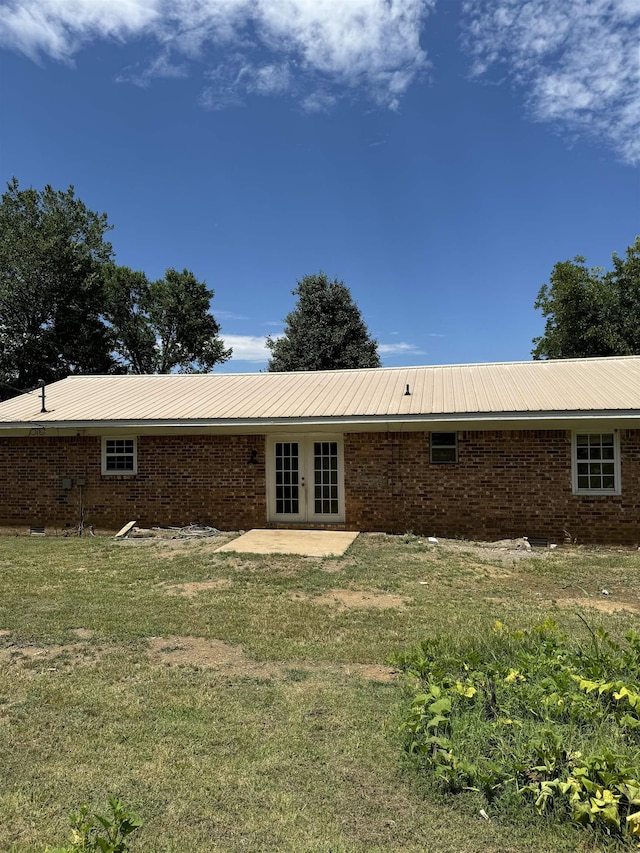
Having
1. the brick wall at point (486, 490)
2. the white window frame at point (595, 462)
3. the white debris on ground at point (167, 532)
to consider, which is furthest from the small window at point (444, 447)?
the white debris on ground at point (167, 532)

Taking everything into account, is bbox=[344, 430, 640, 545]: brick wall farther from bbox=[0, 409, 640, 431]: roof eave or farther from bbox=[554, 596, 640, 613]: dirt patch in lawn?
bbox=[554, 596, 640, 613]: dirt patch in lawn

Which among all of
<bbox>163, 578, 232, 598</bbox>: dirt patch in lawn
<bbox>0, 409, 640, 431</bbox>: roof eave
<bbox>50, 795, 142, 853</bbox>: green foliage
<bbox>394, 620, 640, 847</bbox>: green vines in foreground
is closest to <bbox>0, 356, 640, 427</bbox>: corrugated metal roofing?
<bbox>0, 409, 640, 431</bbox>: roof eave

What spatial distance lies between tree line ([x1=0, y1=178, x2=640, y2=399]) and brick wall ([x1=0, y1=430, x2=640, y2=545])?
16.7m

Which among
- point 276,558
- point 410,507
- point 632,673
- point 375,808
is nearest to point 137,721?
point 375,808

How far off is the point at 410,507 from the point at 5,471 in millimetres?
9353

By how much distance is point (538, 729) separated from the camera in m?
3.12

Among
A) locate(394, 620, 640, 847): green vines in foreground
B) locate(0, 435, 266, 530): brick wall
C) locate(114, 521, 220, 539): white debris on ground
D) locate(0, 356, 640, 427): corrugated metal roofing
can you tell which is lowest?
locate(114, 521, 220, 539): white debris on ground

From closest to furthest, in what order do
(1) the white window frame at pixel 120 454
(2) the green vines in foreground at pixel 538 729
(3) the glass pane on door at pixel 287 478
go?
(2) the green vines in foreground at pixel 538 729 < (3) the glass pane on door at pixel 287 478 < (1) the white window frame at pixel 120 454

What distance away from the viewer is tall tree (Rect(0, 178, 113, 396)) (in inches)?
1142

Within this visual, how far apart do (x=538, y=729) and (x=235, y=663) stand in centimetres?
269

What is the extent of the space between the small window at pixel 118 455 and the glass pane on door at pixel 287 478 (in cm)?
337

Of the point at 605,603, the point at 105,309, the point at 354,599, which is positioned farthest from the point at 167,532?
the point at 105,309

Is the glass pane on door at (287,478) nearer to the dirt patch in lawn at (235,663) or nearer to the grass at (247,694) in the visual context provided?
the grass at (247,694)

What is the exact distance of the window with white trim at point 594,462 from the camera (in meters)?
10.8
